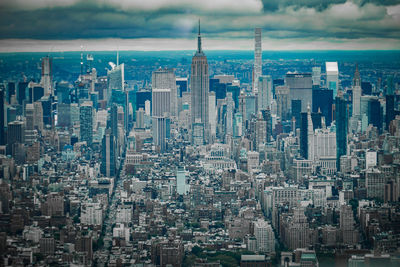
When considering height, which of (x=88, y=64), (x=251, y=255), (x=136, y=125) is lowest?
(x=251, y=255)

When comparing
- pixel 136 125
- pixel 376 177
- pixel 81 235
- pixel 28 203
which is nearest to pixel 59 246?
pixel 81 235

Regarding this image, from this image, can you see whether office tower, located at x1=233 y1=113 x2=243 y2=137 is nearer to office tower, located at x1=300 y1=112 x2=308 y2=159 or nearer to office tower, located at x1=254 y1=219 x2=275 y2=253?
office tower, located at x1=300 y1=112 x2=308 y2=159

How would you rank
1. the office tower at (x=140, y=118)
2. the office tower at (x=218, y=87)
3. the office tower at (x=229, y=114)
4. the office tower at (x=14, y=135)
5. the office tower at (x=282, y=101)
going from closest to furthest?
the office tower at (x=14, y=135), the office tower at (x=229, y=114), the office tower at (x=140, y=118), the office tower at (x=282, y=101), the office tower at (x=218, y=87)

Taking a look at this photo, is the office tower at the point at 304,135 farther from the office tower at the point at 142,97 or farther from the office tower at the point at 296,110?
the office tower at the point at 142,97

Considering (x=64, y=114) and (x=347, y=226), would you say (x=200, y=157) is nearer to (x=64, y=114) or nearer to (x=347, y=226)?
(x=64, y=114)

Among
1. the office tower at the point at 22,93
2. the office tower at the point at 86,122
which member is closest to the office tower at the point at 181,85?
the office tower at the point at 86,122

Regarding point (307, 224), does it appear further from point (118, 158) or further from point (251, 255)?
point (118, 158)

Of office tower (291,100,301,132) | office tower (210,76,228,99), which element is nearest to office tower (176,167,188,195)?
office tower (291,100,301,132)

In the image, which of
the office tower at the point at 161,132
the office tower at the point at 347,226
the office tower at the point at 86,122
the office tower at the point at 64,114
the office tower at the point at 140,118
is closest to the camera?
the office tower at the point at 347,226
